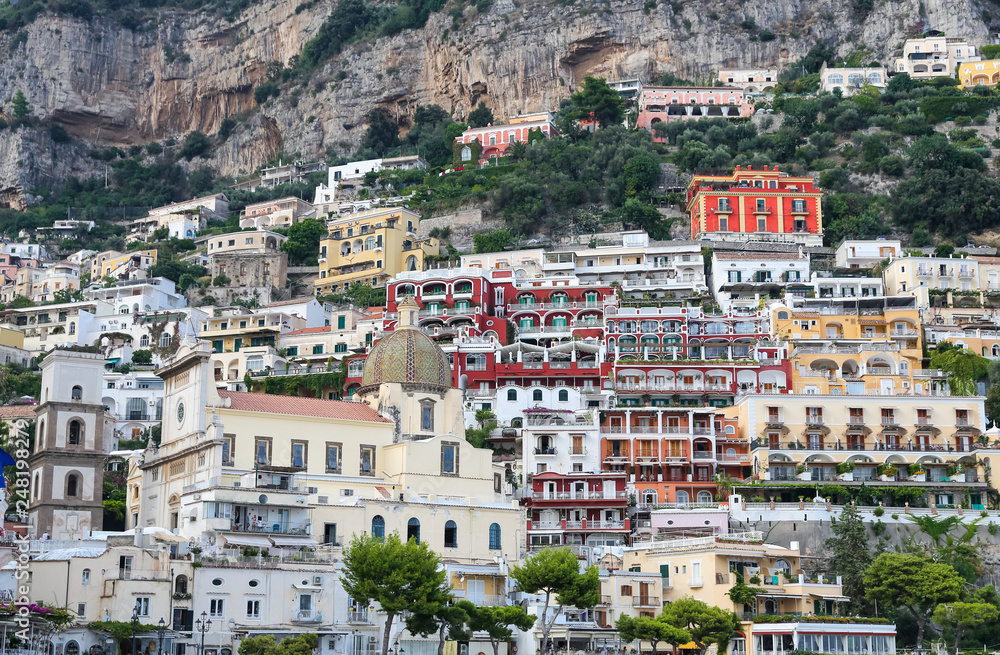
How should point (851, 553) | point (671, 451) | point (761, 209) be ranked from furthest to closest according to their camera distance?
1. point (761, 209)
2. point (671, 451)
3. point (851, 553)

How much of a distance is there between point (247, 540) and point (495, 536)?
1284cm

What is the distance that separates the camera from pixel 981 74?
142 m

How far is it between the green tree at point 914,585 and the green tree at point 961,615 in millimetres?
662

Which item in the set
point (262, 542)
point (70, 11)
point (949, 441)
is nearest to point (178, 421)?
point (262, 542)

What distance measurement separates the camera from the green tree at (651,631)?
58.3 metres

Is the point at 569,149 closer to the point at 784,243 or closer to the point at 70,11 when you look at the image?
the point at 784,243

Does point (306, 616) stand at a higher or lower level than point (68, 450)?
lower

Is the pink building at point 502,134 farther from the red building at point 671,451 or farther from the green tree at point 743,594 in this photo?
the green tree at point 743,594

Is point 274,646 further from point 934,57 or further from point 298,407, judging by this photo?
point 934,57

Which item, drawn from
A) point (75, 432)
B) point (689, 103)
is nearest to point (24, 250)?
point (689, 103)

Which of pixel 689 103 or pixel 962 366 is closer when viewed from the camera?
pixel 962 366

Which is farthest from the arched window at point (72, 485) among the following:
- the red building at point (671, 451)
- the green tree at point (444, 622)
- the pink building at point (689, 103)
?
the pink building at point (689, 103)

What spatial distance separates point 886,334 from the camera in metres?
92.9

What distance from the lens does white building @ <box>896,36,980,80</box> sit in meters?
143
